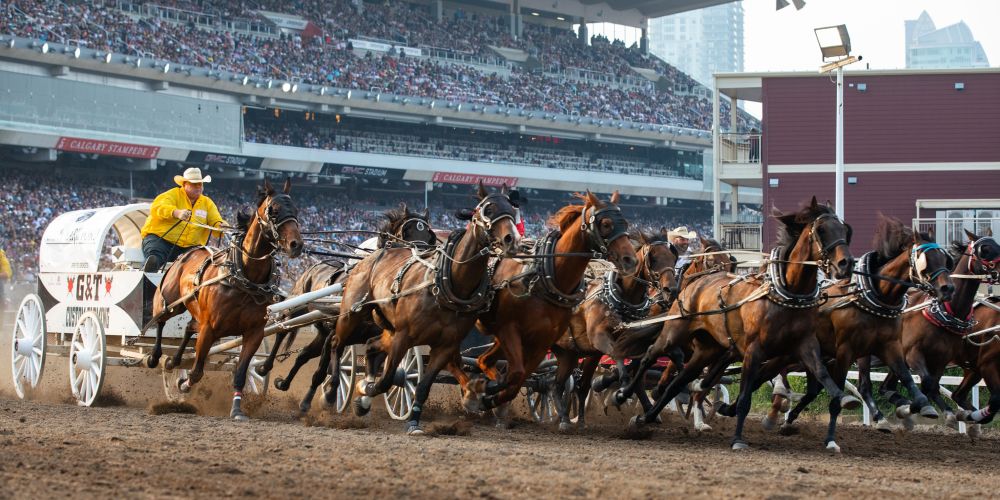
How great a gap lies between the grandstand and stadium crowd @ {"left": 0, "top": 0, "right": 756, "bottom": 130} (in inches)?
3.8

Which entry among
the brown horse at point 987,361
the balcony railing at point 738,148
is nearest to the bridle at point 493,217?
the brown horse at point 987,361

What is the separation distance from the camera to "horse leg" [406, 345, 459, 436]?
10.2 meters

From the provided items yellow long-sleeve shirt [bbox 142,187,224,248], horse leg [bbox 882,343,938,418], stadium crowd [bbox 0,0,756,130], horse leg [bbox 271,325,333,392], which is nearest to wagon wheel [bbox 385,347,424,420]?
horse leg [bbox 271,325,333,392]

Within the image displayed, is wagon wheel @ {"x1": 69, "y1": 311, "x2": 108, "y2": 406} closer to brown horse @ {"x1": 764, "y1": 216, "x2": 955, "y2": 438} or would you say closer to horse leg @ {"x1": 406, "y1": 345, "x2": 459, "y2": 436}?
horse leg @ {"x1": 406, "y1": 345, "x2": 459, "y2": 436}

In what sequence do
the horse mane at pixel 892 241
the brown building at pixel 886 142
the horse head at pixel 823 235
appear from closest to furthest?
the horse head at pixel 823 235 → the horse mane at pixel 892 241 → the brown building at pixel 886 142

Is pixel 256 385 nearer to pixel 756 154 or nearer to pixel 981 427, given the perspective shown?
pixel 981 427

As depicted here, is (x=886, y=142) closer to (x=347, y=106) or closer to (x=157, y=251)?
(x=157, y=251)

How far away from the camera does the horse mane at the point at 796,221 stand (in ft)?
34.9

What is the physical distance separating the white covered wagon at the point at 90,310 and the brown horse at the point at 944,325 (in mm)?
6954

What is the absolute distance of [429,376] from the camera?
33.5 feet

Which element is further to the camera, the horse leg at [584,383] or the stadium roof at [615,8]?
the stadium roof at [615,8]

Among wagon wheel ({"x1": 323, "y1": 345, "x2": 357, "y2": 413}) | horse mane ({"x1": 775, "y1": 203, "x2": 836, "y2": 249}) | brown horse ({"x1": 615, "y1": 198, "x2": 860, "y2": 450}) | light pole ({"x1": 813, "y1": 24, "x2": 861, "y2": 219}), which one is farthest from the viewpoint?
light pole ({"x1": 813, "y1": 24, "x2": 861, "y2": 219})

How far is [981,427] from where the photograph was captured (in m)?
14.7

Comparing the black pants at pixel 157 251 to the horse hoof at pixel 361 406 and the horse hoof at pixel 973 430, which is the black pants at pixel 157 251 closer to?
the horse hoof at pixel 361 406
